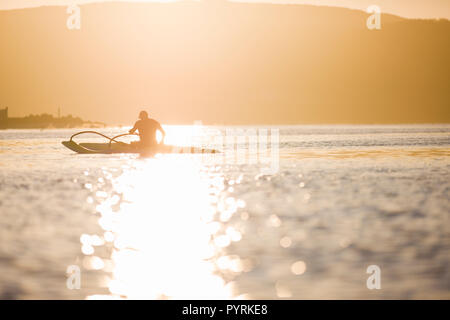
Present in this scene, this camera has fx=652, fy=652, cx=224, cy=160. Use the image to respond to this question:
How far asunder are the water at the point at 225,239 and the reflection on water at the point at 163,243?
0.09ft

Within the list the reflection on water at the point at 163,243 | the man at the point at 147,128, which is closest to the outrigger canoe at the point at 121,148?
the man at the point at 147,128

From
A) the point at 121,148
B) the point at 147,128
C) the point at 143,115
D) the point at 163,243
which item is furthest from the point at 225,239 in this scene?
the point at 121,148

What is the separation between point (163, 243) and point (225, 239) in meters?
1.27

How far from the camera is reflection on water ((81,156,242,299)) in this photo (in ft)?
30.4

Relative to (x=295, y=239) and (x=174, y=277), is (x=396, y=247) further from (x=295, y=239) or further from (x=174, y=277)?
(x=174, y=277)

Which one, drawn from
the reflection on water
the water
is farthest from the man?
the reflection on water

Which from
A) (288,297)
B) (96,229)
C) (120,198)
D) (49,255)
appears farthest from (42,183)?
(288,297)

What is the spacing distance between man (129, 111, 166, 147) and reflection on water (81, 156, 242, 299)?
10709 millimetres

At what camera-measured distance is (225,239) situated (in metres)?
12.8

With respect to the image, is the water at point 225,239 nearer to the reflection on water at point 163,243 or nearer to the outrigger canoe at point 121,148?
the reflection on water at point 163,243

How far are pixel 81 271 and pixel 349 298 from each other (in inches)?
165

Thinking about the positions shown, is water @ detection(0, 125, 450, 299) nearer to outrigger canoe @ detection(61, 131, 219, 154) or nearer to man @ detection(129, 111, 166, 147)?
A: man @ detection(129, 111, 166, 147)

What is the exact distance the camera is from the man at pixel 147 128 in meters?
32.7

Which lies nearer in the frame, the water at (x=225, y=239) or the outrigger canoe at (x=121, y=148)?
the water at (x=225, y=239)
